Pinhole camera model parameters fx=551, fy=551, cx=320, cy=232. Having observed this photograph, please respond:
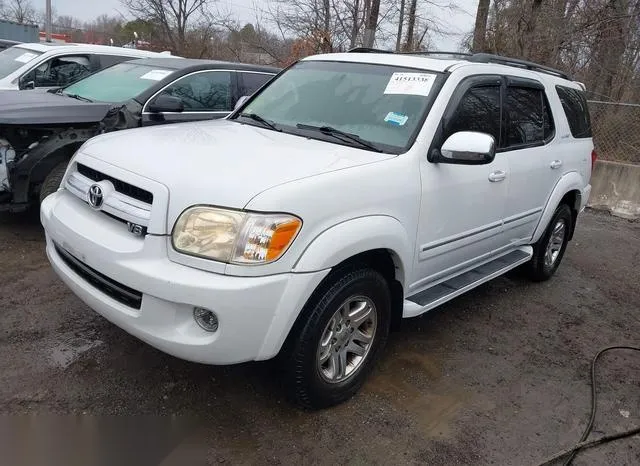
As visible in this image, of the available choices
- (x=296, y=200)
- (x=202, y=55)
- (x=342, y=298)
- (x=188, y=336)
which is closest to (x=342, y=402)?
(x=342, y=298)

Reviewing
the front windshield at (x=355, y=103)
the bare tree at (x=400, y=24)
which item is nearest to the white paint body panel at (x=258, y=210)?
the front windshield at (x=355, y=103)

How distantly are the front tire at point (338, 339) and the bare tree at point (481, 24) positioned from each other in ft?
38.3

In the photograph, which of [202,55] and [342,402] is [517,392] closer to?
[342,402]

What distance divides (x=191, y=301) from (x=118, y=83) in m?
4.62

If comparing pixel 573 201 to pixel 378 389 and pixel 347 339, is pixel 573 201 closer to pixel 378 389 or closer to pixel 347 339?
pixel 378 389

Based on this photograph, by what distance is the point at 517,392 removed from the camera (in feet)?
11.3

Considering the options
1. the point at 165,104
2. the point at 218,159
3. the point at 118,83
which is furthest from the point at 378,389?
the point at 118,83

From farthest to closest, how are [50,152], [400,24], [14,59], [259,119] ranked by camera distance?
[400,24] < [14,59] < [50,152] < [259,119]

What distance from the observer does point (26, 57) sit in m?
7.80

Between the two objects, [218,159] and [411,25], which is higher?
[411,25]

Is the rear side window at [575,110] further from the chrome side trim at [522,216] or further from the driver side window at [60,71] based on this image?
the driver side window at [60,71]

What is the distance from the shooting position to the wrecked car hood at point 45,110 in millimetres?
4821

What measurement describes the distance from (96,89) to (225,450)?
4838 millimetres

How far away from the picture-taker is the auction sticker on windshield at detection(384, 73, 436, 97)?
3451mm
